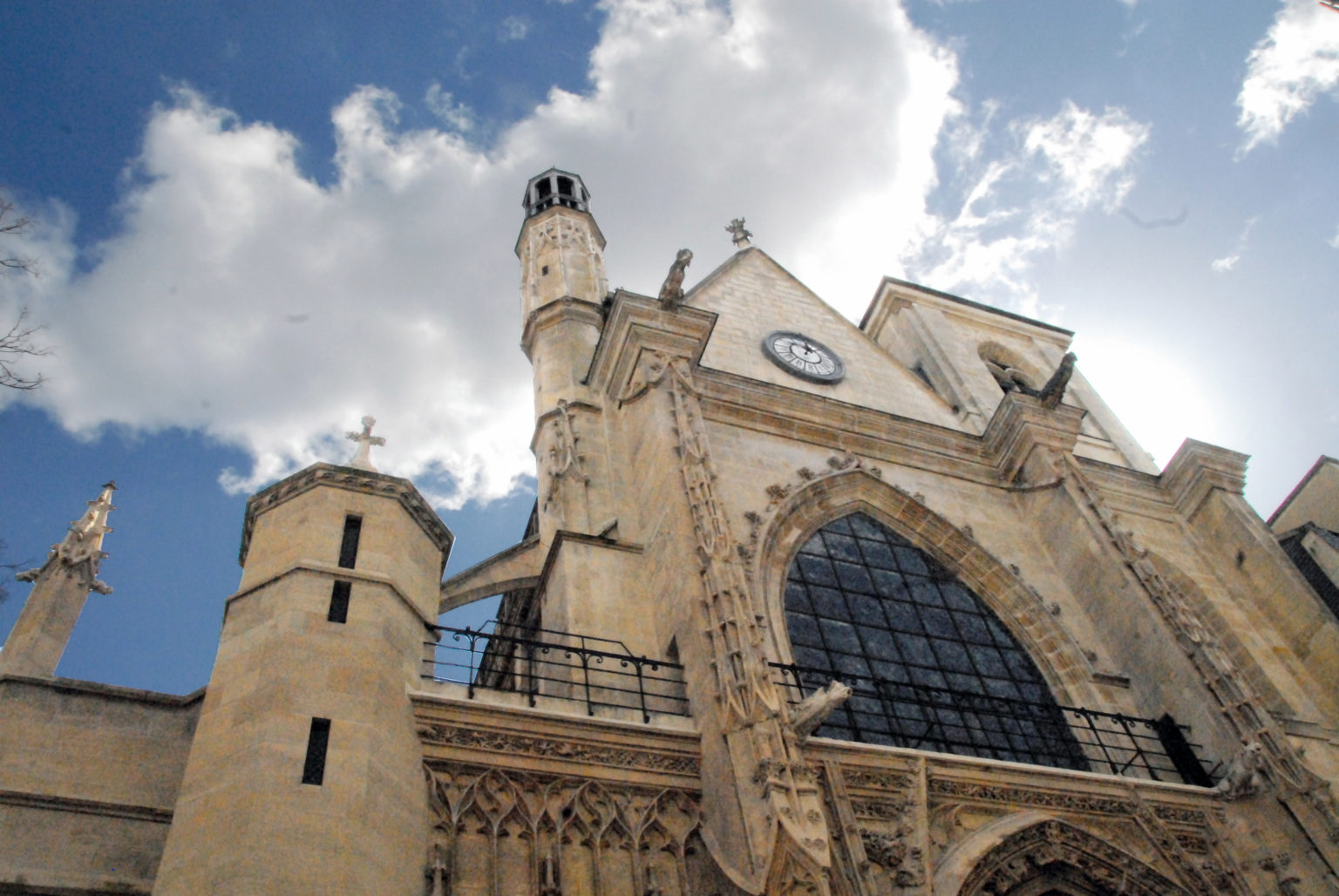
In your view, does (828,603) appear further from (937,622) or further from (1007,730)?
(1007,730)

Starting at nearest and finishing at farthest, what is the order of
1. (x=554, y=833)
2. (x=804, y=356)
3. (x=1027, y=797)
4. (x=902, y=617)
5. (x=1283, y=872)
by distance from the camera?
(x=554, y=833) < (x=1027, y=797) < (x=1283, y=872) < (x=902, y=617) < (x=804, y=356)

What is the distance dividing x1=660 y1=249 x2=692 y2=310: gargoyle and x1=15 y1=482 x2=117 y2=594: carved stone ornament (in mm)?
6457

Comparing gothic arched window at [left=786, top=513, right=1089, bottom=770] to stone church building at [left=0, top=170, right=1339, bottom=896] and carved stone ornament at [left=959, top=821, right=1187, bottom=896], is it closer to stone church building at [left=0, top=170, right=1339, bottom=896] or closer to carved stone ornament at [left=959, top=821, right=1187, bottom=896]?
stone church building at [left=0, top=170, right=1339, bottom=896]

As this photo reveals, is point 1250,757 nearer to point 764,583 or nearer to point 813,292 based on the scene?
point 764,583

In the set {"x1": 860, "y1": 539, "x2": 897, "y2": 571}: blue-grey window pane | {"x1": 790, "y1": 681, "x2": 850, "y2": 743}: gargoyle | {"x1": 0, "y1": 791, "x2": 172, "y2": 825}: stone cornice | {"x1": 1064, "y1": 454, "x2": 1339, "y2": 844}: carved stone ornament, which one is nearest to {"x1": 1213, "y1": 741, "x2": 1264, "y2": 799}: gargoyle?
{"x1": 1064, "y1": 454, "x2": 1339, "y2": 844}: carved stone ornament

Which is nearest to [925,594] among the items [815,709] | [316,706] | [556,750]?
[815,709]

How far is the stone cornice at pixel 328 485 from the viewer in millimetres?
8984

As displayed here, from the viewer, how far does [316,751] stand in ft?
22.4

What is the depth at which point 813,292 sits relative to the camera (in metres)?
18.1

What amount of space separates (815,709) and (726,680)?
2.24 ft

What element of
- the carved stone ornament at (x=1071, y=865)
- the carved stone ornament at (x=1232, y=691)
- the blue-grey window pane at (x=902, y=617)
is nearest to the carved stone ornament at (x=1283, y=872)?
the carved stone ornament at (x=1232, y=691)

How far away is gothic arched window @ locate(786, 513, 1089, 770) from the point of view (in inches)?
398

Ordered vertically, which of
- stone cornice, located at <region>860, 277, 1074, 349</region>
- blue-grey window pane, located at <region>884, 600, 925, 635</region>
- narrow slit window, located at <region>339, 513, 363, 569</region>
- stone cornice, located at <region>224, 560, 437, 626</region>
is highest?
stone cornice, located at <region>860, 277, 1074, 349</region>

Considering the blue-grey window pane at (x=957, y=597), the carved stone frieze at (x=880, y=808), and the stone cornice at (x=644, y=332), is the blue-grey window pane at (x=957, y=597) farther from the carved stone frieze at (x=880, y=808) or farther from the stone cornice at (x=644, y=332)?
the carved stone frieze at (x=880, y=808)
